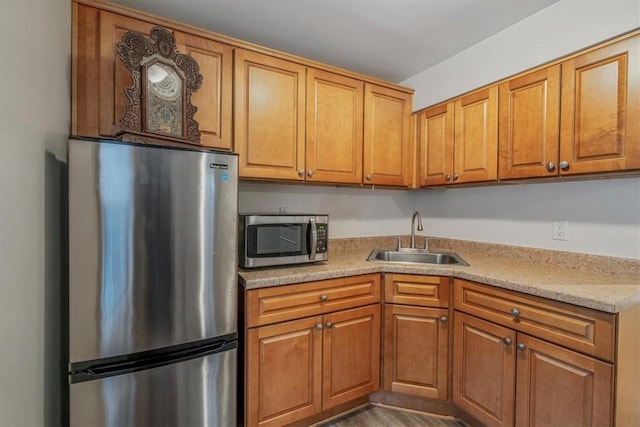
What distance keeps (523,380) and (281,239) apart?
138 cm

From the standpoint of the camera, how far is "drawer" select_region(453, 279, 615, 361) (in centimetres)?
121

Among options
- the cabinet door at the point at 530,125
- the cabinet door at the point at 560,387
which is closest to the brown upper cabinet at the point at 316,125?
the cabinet door at the point at 530,125

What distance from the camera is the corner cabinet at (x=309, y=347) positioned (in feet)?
5.16

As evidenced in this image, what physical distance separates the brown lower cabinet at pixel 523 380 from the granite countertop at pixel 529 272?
24cm

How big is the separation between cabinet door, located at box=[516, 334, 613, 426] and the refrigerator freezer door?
1.41 metres

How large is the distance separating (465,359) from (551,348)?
1.59 feet

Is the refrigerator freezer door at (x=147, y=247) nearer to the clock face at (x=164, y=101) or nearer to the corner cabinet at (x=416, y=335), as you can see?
the clock face at (x=164, y=101)

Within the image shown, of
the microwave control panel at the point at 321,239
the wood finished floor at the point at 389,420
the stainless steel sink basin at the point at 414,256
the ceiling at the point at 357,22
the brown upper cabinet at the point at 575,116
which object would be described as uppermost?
the ceiling at the point at 357,22

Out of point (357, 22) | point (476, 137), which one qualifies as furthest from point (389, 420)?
point (357, 22)

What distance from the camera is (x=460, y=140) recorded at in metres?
2.16

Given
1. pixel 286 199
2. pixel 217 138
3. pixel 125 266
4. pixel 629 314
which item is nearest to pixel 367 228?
pixel 286 199

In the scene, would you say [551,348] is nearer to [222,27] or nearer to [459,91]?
[459,91]

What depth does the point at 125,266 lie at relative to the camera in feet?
3.94

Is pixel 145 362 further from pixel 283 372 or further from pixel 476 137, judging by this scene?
pixel 476 137
